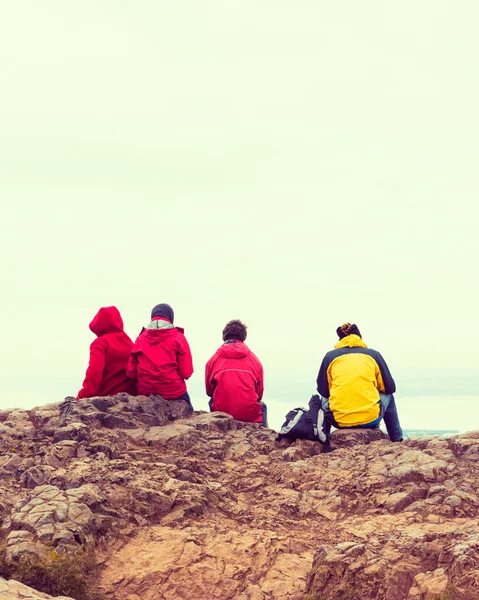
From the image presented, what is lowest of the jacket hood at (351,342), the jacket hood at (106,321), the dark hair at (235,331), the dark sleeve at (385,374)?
the dark sleeve at (385,374)

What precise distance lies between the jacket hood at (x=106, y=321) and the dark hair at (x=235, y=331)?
2417 millimetres

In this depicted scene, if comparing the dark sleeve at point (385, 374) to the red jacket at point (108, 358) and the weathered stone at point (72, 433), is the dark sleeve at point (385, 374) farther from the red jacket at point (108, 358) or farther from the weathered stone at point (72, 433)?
the weathered stone at point (72, 433)

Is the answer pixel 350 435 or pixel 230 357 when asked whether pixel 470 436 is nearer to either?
pixel 350 435

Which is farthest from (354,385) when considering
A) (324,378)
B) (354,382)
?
(324,378)

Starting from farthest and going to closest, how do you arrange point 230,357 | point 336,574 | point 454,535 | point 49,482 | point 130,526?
point 230,357, point 49,482, point 130,526, point 454,535, point 336,574

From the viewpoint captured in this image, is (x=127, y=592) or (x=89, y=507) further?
(x=89, y=507)

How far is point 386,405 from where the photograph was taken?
46.4 ft

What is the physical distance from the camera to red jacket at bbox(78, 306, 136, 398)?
14.9 m

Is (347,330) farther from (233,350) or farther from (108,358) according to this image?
(108,358)

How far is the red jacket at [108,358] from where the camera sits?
1488 centimetres

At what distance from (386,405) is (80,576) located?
7946 mm

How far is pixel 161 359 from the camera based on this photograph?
14664 millimetres

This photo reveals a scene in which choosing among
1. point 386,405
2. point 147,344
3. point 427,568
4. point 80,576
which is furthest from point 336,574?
point 147,344

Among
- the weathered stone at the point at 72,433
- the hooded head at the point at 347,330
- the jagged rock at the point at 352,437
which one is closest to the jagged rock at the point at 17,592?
the weathered stone at the point at 72,433
